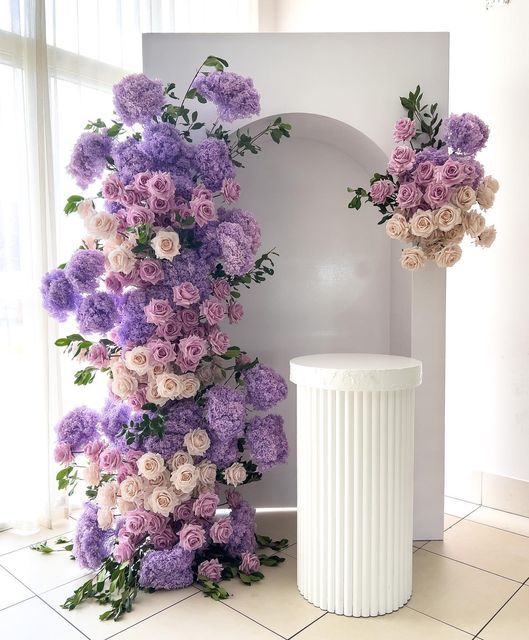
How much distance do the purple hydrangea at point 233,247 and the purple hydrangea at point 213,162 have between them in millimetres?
193

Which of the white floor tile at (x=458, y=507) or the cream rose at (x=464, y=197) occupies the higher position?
the cream rose at (x=464, y=197)

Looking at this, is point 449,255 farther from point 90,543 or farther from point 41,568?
point 41,568

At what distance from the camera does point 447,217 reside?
2.23m


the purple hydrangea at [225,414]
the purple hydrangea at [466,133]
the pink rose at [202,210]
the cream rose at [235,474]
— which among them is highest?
the purple hydrangea at [466,133]

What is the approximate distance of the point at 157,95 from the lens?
219 centimetres

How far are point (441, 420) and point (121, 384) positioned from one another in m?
1.44

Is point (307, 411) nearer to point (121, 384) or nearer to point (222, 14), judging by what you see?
point (121, 384)

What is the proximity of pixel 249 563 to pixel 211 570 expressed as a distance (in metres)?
0.16

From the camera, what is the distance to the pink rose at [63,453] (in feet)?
7.40

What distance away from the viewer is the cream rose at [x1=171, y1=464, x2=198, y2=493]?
84.7 inches

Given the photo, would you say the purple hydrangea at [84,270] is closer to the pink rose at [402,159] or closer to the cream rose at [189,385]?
the cream rose at [189,385]

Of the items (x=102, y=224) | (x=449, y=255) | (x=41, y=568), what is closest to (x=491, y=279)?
(x=449, y=255)

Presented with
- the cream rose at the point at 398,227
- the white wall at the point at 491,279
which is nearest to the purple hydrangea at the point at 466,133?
the cream rose at the point at 398,227

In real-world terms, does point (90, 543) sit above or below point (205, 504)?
below
